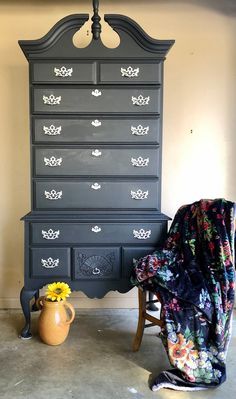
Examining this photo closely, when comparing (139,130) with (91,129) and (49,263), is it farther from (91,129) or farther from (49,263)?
(49,263)

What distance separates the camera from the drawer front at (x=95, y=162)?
98.0 inches

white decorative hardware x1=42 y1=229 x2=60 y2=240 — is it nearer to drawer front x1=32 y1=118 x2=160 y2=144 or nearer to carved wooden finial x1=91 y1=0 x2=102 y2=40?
drawer front x1=32 y1=118 x2=160 y2=144

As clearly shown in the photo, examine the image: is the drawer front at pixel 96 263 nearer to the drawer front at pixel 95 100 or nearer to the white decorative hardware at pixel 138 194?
the white decorative hardware at pixel 138 194

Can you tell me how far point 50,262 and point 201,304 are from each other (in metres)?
1.04

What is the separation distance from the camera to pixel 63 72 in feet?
7.98

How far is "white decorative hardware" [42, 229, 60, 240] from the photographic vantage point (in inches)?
97.1

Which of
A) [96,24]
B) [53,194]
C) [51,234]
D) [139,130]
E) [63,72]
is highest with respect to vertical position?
[96,24]

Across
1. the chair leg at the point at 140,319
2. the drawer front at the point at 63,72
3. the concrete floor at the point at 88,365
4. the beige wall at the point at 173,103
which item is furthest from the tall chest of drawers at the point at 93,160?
the beige wall at the point at 173,103

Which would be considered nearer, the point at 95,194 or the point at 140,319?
the point at 140,319

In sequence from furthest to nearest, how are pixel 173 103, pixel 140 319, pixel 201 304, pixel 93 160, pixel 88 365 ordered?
pixel 173 103 → pixel 93 160 → pixel 140 319 → pixel 88 365 → pixel 201 304

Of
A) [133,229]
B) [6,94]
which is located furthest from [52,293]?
[6,94]

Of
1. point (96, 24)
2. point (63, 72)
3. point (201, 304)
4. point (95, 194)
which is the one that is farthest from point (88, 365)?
point (96, 24)

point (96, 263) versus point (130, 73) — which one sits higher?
point (130, 73)

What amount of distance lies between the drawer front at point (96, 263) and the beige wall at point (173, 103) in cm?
66
